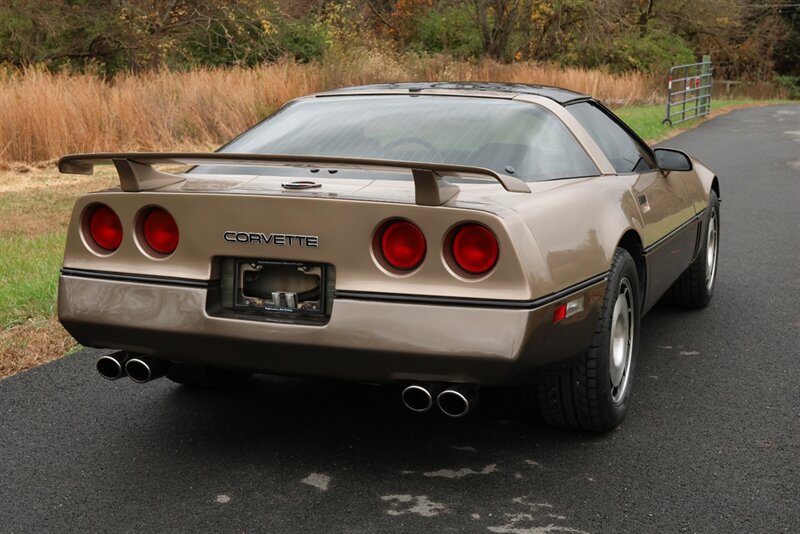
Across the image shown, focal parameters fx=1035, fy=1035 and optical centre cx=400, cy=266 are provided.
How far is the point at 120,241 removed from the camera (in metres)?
3.79

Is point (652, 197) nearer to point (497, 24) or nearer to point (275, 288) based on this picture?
point (275, 288)

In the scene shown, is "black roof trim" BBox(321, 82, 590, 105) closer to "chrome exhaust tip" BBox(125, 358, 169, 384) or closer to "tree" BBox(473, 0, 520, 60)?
"chrome exhaust tip" BBox(125, 358, 169, 384)

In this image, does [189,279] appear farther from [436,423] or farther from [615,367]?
[615,367]

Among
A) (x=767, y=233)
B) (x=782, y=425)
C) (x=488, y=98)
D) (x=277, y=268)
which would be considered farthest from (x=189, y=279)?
(x=767, y=233)

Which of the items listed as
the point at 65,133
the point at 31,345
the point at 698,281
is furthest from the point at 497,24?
the point at 31,345

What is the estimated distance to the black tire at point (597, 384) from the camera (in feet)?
12.7

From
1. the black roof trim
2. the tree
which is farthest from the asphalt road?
the tree

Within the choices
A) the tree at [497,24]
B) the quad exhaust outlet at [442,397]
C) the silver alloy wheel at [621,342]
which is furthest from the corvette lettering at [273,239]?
the tree at [497,24]

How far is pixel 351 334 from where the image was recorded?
339cm

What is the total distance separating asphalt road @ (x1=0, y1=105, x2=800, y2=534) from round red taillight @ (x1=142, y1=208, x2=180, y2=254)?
817 millimetres

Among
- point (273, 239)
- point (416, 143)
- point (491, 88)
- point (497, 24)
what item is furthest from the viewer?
point (497, 24)

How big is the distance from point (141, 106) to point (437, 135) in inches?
487

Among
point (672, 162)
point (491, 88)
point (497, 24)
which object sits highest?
point (491, 88)

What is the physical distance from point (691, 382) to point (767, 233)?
518 cm
